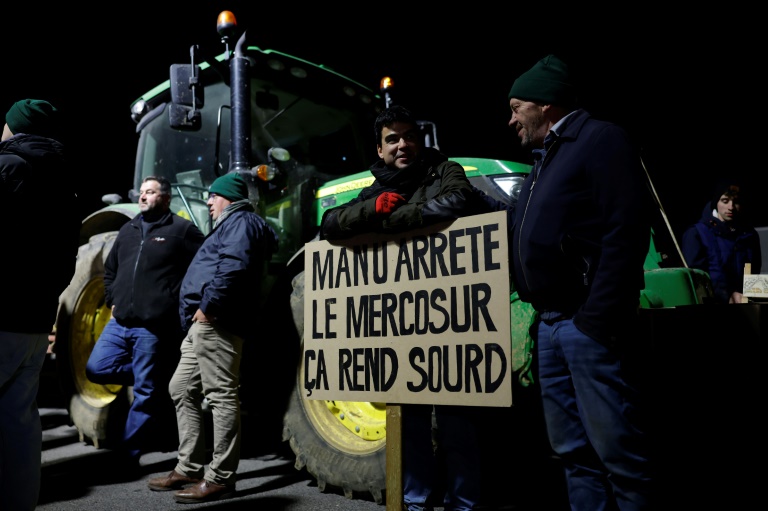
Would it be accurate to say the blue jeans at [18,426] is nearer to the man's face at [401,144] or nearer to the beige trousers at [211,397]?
the beige trousers at [211,397]

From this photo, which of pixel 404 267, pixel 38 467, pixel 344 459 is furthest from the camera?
pixel 344 459

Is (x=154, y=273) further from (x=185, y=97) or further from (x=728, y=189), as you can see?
(x=728, y=189)

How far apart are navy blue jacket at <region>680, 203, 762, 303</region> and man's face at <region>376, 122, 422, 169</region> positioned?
108 inches

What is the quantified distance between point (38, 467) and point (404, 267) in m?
1.65

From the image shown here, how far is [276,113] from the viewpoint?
15.1 feet

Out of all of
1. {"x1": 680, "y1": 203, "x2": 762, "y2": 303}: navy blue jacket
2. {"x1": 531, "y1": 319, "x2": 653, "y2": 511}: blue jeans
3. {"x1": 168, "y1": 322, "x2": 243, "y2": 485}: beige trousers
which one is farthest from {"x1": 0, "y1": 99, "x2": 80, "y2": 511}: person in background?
{"x1": 680, "y1": 203, "x2": 762, "y2": 303}: navy blue jacket

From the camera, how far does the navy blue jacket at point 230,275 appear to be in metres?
3.39

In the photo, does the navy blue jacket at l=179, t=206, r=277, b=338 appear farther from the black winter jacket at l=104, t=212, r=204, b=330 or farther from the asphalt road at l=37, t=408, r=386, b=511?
the asphalt road at l=37, t=408, r=386, b=511

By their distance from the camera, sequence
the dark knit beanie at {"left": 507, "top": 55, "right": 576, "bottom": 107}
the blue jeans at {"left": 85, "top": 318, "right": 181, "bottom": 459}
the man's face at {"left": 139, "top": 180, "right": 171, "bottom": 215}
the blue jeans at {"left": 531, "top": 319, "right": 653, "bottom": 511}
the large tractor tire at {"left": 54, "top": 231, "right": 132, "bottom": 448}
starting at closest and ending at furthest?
1. the blue jeans at {"left": 531, "top": 319, "right": 653, "bottom": 511}
2. the dark knit beanie at {"left": 507, "top": 55, "right": 576, "bottom": 107}
3. the blue jeans at {"left": 85, "top": 318, "right": 181, "bottom": 459}
4. the man's face at {"left": 139, "top": 180, "right": 171, "bottom": 215}
5. the large tractor tire at {"left": 54, "top": 231, "right": 132, "bottom": 448}

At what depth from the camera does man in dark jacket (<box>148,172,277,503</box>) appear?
11.1 feet

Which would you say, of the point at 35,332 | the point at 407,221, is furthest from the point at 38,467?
the point at 407,221

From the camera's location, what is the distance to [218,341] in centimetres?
343

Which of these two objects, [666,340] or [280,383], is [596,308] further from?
[280,383]

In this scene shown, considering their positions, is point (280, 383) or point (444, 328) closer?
point (444, 328)
